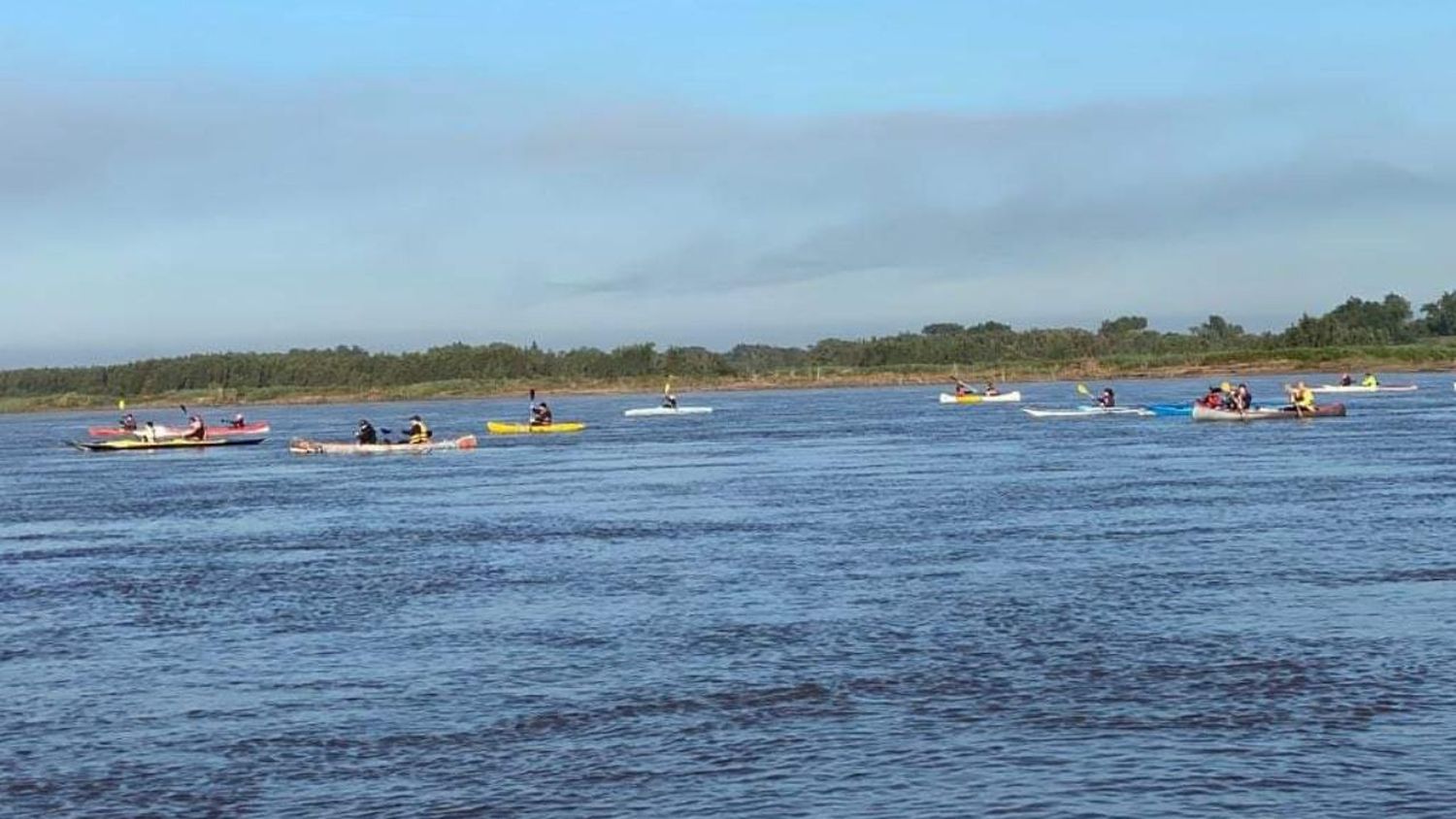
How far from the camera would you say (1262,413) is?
7825 cm

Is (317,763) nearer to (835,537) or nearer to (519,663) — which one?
(519,663)

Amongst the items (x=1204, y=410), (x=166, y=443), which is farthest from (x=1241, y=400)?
(x=166, y=443)

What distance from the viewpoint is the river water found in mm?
15688

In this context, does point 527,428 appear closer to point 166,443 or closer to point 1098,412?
point 166,443

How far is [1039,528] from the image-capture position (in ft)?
114

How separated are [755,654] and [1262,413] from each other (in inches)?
2408

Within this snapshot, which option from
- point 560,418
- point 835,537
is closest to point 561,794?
point 835,537

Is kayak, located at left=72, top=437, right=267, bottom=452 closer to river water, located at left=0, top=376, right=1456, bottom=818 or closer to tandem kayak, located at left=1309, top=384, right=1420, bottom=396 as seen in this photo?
river water, located at left=0, top=376, right=1456, bottom=818

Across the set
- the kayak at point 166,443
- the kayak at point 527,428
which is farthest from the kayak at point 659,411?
the kayak at point 166,443

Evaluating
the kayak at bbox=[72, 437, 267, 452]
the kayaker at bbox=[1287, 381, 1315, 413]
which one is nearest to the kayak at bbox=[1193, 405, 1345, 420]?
the kayaker at bbox=[1287, 381, 1315, 413]

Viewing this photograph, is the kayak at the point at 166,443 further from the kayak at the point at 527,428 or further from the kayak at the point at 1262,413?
the kayak at the point at 1262,413

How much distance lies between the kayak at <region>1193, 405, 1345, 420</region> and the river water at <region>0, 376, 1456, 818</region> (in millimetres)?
31069

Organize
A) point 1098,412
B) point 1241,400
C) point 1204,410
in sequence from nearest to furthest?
point 1241,400, point 1204,410, point 1098,412

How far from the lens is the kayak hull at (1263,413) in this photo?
76.8 meters
